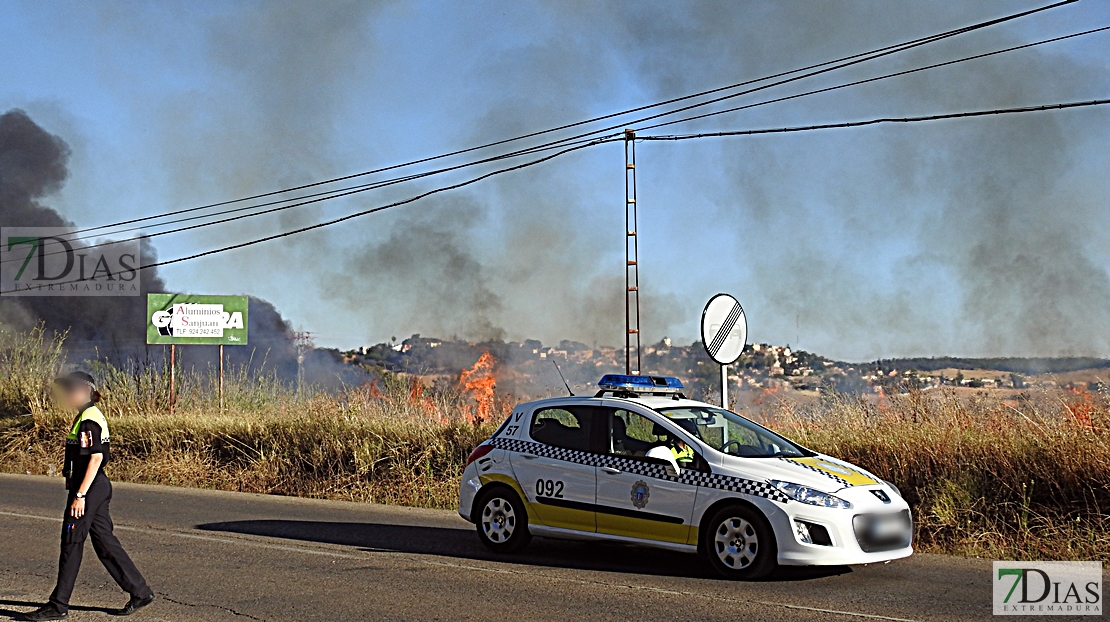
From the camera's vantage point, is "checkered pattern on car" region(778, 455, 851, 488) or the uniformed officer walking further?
"checkered pattern on car" region(778, 455, 851, 488)

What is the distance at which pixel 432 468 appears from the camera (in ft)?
51.5

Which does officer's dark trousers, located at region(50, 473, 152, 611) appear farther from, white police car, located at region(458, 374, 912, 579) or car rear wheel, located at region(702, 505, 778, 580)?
car rear wheel, located at region(702, 505, 778, 580)

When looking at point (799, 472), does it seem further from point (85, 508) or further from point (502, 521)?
point (85, 508)

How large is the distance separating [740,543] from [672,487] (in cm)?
76

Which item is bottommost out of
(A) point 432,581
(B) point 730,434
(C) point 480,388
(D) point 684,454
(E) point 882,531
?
(A) point 432,581

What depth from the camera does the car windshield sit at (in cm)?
907

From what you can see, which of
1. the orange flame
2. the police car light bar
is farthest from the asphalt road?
the orange flame

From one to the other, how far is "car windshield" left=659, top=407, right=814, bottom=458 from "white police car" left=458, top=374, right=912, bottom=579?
13 mm

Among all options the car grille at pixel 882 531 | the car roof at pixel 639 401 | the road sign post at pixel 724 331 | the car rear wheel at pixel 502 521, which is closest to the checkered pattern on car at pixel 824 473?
the car grille at pixel 882 531

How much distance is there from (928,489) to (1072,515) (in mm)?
1450

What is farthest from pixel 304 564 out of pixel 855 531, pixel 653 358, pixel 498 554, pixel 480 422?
pixel 653 358

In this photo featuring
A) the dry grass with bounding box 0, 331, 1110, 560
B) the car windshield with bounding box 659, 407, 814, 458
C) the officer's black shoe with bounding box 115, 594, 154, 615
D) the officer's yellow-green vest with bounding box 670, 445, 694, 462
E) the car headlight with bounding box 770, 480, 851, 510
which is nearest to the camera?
the officer's black shoe with bounding box 115, 594, 154, 615

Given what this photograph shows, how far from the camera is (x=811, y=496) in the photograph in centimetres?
821

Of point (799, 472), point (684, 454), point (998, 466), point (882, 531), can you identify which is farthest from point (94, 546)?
point (998, 466)
